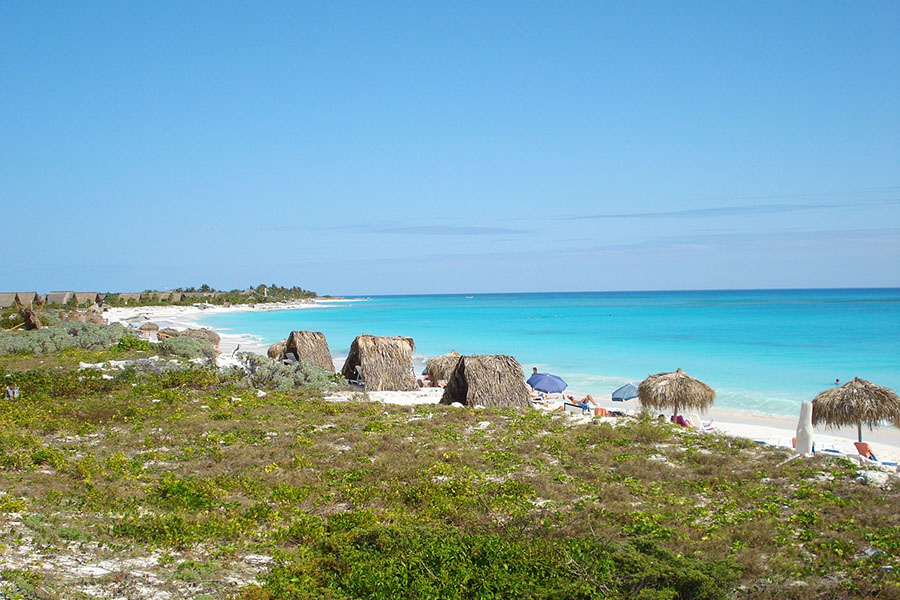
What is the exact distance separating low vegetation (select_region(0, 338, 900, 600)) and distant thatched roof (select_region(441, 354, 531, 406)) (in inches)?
98.6

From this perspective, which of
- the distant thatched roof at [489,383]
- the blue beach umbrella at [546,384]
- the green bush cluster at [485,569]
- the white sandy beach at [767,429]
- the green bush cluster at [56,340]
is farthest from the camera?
the blue beach umbrella at [546,384]

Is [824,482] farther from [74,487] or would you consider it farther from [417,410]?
[74,487]

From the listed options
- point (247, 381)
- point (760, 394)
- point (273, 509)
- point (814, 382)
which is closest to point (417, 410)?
point (247, 381)

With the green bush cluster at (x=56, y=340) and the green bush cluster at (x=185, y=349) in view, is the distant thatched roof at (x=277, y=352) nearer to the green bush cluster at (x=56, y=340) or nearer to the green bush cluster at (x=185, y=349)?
the green bush cluster at (x=185, y=349)

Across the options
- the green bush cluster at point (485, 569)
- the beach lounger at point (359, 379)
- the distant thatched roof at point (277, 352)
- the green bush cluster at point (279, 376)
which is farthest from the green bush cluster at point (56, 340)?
the green bush cluster at point (485, 569)

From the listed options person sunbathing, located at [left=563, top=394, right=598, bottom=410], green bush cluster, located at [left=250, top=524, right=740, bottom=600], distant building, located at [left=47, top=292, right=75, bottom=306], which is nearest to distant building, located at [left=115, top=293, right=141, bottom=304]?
distant building, located at [left=47, top=292, right=75, bottom=306]

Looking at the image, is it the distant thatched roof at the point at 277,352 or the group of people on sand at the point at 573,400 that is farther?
the distant thatched roof at the point at 277,352

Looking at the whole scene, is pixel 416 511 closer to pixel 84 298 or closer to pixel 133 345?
pixel 133 345

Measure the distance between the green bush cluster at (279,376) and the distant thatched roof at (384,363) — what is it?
3.71 feet

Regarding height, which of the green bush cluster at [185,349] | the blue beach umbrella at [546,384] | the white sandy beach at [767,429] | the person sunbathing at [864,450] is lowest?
the white sandy beach at [767,429]

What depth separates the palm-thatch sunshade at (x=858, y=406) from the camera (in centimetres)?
1332

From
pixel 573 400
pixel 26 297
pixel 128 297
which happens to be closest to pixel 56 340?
pixel 573 400

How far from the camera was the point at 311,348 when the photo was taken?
20609mm

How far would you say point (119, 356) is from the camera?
18.4m
